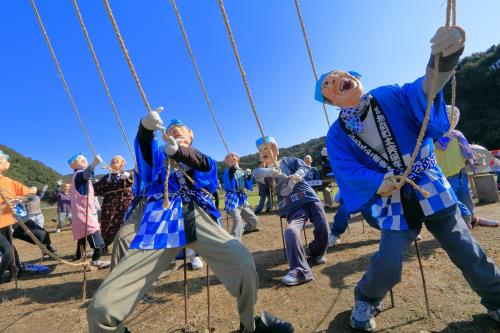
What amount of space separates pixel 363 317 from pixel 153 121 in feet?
6.40

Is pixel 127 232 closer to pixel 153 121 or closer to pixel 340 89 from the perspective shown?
pixel 153 121

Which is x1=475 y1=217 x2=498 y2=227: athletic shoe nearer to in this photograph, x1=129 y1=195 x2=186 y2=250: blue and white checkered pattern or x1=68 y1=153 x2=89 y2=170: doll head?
x1=129 y1=195 x2=186 y2=250: blue and white checkered pattern

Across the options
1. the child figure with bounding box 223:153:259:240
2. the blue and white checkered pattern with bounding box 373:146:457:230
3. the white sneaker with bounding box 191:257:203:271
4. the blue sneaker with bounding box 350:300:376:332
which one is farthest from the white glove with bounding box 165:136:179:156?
the child figure with bounding box 223:153:259:240

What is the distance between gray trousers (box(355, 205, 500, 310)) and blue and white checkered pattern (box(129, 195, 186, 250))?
4.33 ft

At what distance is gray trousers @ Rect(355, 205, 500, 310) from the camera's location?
1855mm

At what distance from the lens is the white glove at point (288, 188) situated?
366 centimetres

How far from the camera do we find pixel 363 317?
2.06 metres

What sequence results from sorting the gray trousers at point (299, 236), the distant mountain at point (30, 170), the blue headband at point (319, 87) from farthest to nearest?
the distant mountain at point (30, 170), the gray trousers at point (299, 236), the blue headband at point (319, 87)

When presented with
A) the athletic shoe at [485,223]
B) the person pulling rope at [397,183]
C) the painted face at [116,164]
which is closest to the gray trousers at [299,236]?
the person pulling rope at [397,183]

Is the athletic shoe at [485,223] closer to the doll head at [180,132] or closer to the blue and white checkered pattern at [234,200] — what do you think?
the blue and white checkered pattern at [234,200]

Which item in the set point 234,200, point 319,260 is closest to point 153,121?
point 319,260

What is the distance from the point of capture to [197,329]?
7.95 feet

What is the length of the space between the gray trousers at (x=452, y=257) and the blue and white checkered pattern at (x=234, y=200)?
448 centimetres

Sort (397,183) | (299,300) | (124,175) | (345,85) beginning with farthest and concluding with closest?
(124,175) → (299,300) → (345,85) → (397,183)
